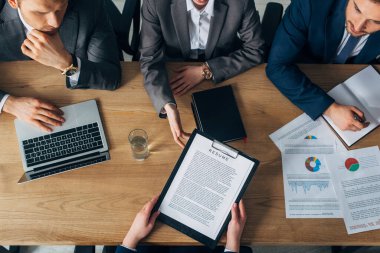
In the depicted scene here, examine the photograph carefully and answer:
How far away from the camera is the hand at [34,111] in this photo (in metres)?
1.50

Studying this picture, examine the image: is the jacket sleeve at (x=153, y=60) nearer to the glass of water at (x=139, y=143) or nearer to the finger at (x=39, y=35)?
the glass of water at (x=139, y=143)

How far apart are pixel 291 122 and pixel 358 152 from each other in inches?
11.7

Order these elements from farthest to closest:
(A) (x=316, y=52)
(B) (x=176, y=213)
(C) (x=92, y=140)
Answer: (A) (x=316, y=52)
(C) (x=92, y=140)
(B) (x=176, y=213)

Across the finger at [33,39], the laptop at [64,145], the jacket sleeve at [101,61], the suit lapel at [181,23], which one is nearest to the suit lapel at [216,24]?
the suit lapel at [181,23]

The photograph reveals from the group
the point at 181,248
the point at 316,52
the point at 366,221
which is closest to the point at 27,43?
the point at 181,248

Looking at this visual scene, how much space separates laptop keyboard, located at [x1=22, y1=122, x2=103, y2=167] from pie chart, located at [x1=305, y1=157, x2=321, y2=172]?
2.77 feet

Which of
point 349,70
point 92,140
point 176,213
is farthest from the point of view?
point 349,70

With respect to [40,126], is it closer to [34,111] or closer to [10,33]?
[34,111]

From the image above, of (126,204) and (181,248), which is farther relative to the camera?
(181,248)

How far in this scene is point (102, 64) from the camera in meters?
1.59

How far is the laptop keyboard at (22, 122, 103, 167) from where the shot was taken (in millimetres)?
1467

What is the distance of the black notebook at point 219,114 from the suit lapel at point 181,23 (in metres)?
0.35

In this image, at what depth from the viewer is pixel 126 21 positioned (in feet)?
6.08

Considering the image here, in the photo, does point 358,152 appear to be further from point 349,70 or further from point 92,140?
point 92,140
